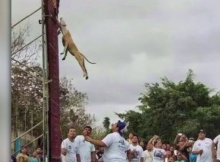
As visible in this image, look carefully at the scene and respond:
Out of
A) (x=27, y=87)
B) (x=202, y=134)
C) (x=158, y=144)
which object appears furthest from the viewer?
(x=158, y=144)

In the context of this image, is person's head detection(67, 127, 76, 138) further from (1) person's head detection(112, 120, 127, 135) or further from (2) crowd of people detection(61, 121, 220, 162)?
(1) person's head detection(112, 120, 127, 135)

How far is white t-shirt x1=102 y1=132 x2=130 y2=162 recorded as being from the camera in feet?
8.18

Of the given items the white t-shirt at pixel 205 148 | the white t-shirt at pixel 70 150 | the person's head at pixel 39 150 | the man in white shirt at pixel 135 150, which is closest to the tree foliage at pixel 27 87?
the person's head at pixel 39 150

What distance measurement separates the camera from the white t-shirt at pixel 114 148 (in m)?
2.49

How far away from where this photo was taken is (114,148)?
8.25 feet

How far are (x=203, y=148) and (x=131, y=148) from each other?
0.48m

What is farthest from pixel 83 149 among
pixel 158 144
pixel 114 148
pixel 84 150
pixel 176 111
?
pixel 158 144

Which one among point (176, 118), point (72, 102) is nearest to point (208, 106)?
point (176, 118)

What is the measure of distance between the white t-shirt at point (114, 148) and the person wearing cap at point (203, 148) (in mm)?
1040

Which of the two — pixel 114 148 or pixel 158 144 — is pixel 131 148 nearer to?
pixel 158 144

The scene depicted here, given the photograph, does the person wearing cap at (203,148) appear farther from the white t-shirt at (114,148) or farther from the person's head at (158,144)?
the white t-shirt at (114,148)

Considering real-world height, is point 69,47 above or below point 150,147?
above

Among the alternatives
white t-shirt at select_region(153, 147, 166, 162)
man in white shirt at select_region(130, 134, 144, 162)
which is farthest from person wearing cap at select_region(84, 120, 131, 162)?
white t-shirt at select_region(153, 147, 166, 162)

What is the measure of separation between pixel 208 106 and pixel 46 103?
1515 millimetres
